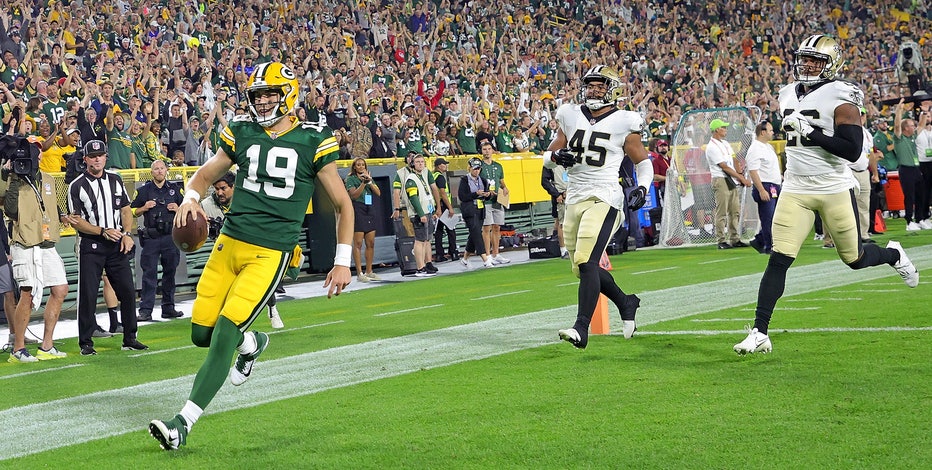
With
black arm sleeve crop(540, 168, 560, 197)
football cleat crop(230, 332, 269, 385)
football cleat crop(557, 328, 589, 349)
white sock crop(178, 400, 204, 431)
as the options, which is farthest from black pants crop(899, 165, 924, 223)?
white sock crop(178, 400, 204, 431)

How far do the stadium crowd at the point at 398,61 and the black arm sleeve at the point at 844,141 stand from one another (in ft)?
33.6

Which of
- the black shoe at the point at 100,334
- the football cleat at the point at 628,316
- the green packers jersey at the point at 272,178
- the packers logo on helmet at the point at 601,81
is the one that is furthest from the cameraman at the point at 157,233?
Result: the green packers jersey at the point at 272,178

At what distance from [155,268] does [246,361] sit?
25.0ft

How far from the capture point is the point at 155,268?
1371 centimetres

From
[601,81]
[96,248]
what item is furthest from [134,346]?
[601,81]

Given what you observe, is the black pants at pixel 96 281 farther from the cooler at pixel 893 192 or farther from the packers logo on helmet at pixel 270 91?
the cooler at pixel 893 192

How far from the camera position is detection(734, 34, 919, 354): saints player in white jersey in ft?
24.2

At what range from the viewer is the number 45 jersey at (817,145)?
7488 millimetres

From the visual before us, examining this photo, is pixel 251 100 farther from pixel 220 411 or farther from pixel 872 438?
pixel 872 438

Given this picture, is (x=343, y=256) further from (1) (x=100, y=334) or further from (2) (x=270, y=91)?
(1) (x=100, y=334)

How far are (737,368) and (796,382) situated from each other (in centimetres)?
63

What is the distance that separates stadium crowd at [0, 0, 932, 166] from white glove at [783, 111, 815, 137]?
999cm

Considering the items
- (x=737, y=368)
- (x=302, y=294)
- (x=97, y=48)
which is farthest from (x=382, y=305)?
(x=97, y=48)

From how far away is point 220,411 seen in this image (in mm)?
6668
